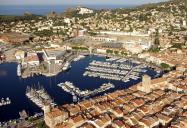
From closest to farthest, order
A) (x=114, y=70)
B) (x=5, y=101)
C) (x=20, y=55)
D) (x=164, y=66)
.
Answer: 1. (x=5, y=101)
2. (x=114, y=70)
3. (x=164, y=66)
4. (x=20, y=55)

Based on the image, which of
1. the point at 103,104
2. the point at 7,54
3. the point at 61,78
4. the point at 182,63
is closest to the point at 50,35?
the point at 7,54

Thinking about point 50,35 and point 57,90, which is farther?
point 50,35

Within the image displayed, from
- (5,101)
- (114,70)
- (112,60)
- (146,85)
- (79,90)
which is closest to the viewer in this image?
(146,85)

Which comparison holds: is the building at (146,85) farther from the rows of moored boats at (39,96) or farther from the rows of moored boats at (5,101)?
the rows of moored boats at (5,101)

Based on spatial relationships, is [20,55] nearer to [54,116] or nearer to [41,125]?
[41,125]

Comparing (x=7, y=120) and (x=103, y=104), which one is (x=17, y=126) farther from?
(x=103, y=104)

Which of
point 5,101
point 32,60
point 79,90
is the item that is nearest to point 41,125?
point 5,101
